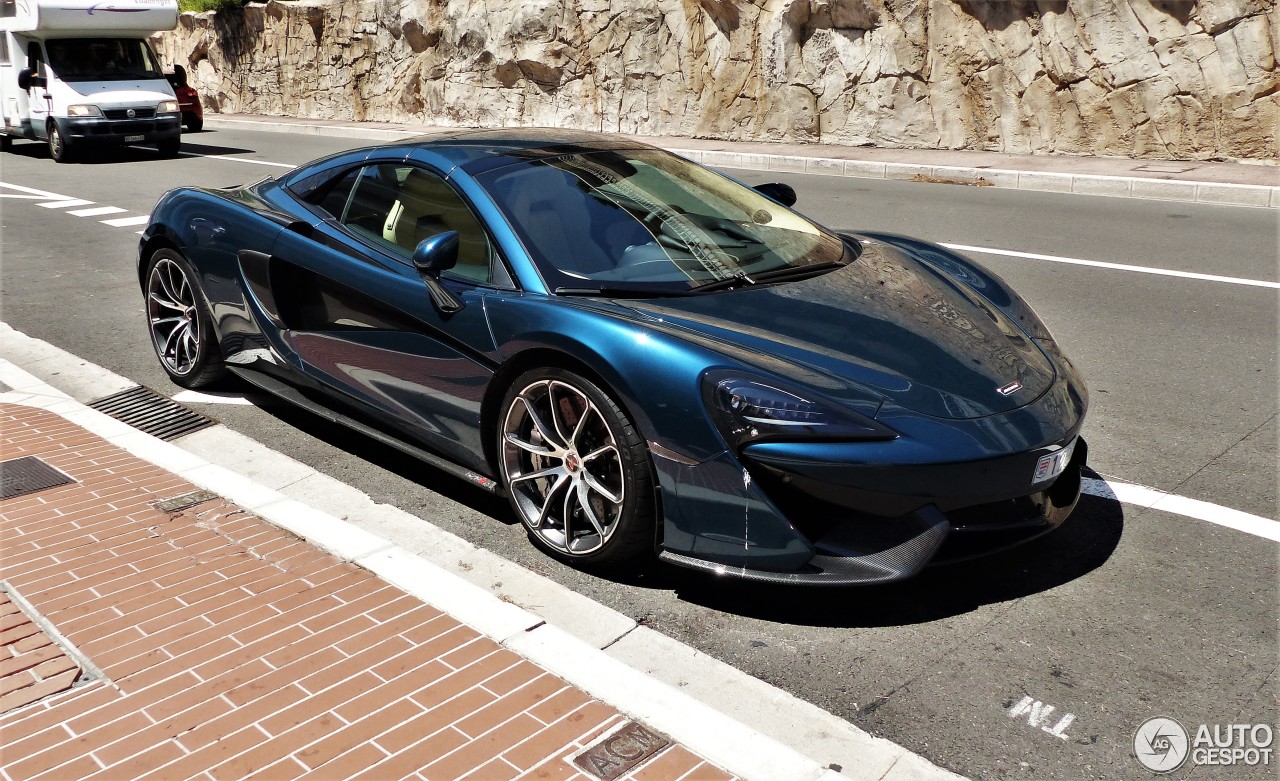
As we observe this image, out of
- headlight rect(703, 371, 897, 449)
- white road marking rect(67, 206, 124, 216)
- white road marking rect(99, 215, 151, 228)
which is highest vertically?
headlight rect(703, 371, 897, 449)

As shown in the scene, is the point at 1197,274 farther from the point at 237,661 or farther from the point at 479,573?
the point at 237,661

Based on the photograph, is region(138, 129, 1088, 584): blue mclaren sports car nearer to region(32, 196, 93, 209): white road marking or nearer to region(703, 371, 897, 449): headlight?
region(703, 371, 897, 449): headlight

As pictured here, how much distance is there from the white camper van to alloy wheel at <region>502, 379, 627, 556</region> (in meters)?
16.9

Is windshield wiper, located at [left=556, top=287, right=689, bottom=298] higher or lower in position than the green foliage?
lower

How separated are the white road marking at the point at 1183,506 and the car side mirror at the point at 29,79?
18.8 m

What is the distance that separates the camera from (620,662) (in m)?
3.23

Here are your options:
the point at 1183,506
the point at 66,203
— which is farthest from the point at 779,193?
the point at 66,203

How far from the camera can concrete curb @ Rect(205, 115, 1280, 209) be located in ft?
40.6

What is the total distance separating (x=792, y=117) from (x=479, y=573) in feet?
55.2

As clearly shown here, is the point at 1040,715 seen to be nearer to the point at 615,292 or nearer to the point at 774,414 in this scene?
the point at 774,414

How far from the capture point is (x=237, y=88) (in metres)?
33.8

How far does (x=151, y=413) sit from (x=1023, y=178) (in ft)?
37.2

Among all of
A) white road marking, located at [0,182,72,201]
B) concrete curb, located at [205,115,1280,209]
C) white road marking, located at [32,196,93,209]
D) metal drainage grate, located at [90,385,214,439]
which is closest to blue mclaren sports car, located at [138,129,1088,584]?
metal drainage grate, located at [90,385,214,439]

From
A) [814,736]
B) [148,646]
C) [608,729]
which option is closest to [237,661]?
[148,646]
